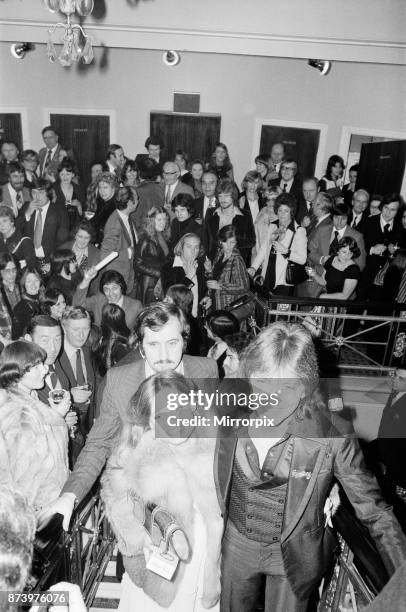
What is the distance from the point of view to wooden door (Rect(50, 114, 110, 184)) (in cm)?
689

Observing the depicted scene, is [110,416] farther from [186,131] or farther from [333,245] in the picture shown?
[186,131]

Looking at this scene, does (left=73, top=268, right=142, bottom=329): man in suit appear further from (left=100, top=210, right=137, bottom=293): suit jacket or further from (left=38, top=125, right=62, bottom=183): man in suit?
A: (left=38, top=125, right=62, bottom=183): man in suit

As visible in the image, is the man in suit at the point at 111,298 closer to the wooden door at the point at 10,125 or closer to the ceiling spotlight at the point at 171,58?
the wooden door at the point at 10,125

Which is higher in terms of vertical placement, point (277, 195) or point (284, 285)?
point (277, 195)

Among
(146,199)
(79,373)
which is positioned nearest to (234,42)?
(146,199)

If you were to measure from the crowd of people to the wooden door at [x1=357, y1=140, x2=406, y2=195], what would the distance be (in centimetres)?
37

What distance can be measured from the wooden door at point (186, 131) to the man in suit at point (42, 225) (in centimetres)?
237

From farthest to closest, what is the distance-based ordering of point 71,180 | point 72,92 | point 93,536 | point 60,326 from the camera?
point 72,92
point 71,180
point 60,326
point 93,536

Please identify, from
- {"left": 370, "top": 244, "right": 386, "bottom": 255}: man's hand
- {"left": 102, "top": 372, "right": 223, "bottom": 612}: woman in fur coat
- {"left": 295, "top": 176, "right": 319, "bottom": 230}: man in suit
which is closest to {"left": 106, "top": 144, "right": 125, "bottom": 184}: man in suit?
{"left": 295, "top": 176, "right": 319, "bottom": 230}: man in suit

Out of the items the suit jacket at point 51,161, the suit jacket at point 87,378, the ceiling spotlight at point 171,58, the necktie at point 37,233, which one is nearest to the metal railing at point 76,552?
the suit jacket at point 87,378

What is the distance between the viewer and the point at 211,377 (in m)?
2.51

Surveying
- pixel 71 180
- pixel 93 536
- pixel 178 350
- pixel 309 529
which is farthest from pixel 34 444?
pixel 71 180

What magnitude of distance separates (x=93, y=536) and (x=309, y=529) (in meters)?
1.13

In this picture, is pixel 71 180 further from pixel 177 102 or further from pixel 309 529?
pixel 309 529
